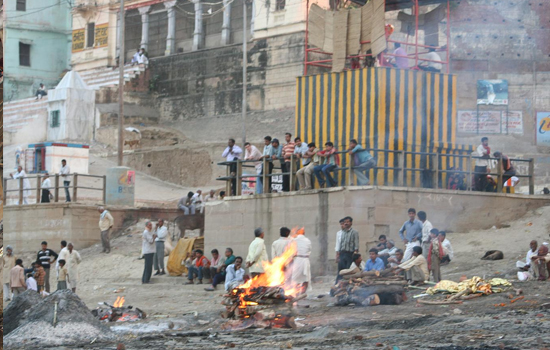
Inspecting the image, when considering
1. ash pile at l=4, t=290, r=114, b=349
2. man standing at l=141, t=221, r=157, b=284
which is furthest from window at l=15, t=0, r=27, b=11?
ash pile at l=4, t=290, r=114, b=349

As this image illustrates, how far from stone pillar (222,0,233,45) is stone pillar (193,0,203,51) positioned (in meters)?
1.72

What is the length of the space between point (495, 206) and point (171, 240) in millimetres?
8472

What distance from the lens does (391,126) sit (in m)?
18.0

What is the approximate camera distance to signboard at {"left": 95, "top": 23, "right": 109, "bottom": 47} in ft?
160

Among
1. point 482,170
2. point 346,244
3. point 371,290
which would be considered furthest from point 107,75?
point 371,290

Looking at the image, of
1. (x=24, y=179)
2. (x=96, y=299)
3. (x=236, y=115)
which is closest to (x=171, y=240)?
(x=96, y=299)

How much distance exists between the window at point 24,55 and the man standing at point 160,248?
3420cm

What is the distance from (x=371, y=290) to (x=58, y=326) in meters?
4.38

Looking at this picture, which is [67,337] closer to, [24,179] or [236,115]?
[24,179]

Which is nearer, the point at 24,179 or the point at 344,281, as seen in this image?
the point at 344,281

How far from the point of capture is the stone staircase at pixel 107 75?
148ft

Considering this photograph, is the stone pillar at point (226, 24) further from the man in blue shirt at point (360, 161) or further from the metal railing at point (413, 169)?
the man in blue shirt at point (360, 161)

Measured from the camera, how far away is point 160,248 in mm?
20531

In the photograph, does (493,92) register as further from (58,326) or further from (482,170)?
(58,326)
